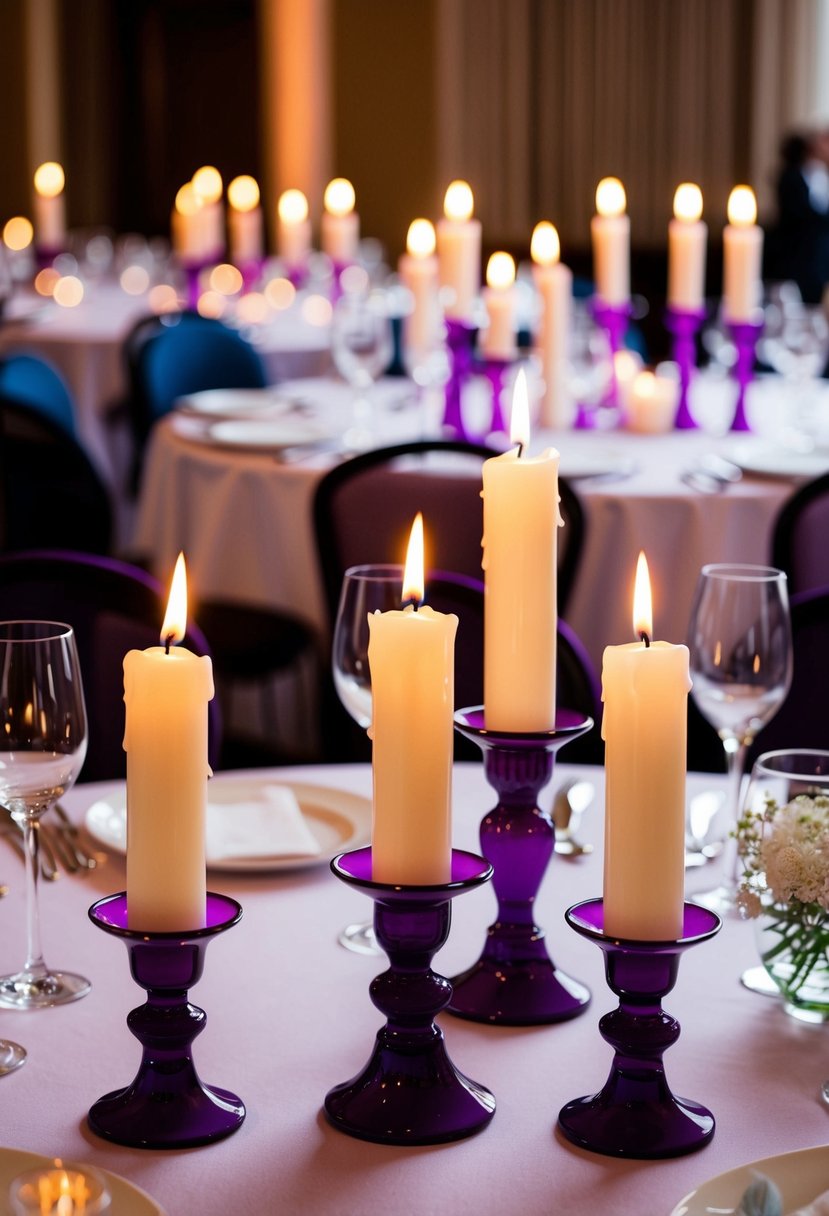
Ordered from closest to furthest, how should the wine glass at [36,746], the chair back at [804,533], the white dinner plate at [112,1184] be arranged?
the white dinner plate at [112,1184] → the wine glass at [36,746] → the chair back at [804,533]

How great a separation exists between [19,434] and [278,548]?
2.45ft

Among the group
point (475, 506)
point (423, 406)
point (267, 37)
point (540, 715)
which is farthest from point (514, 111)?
point (540, 715)

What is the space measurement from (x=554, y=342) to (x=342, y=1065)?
276 centimetres

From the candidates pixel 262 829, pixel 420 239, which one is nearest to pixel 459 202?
pixel 420 239

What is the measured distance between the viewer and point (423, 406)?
3.80 m

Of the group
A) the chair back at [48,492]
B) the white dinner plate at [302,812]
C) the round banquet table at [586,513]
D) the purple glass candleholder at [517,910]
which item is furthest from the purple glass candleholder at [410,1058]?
the chair back at [48,492]

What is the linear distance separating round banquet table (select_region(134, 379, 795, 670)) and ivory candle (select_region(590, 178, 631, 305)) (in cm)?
34

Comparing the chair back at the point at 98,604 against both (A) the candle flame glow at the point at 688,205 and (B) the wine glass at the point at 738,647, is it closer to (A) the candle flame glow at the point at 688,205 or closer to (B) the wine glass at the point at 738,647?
(B) the wine glass at the point at 738,647

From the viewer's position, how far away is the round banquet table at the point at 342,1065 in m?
0.97

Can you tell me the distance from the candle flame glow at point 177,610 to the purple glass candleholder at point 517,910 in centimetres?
23

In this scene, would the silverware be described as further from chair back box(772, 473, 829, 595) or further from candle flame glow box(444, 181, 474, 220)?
candle flame glow box(444, 181, 474, 220)

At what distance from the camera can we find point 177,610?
0.99m

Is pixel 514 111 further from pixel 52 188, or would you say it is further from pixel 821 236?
pixel 52 188

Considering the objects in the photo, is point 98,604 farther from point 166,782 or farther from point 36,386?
point 36,386
